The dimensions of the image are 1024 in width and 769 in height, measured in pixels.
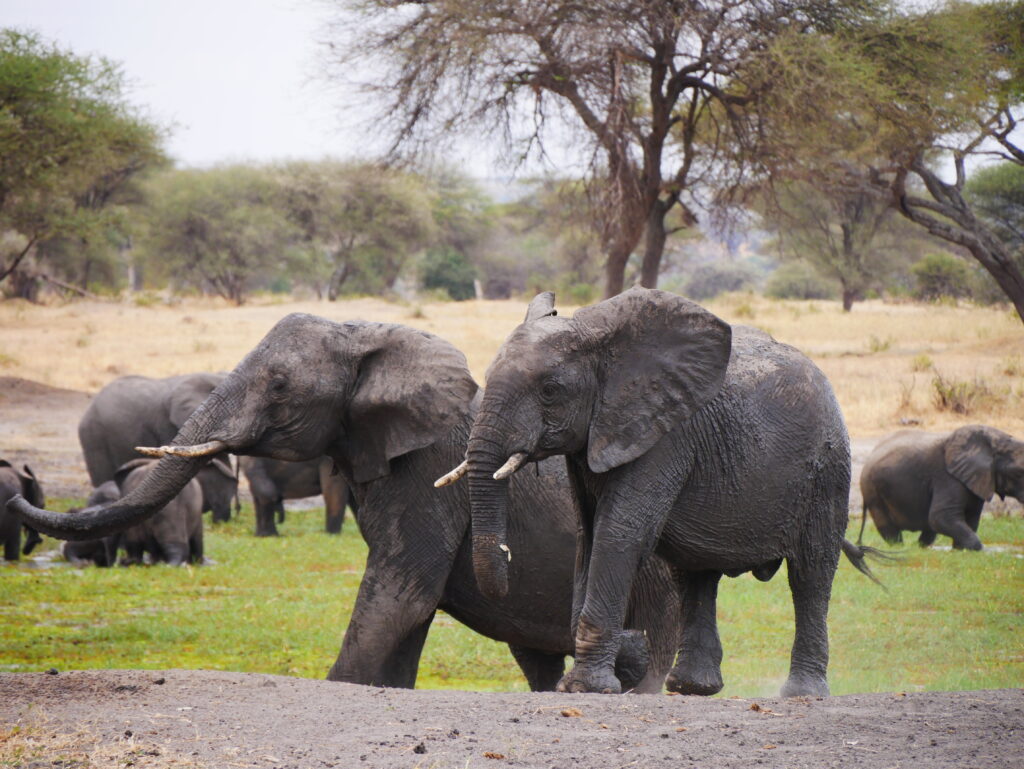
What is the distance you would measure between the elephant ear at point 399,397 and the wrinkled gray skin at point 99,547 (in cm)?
663

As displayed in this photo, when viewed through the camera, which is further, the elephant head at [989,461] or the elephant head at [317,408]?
the elephant head at [989,461]

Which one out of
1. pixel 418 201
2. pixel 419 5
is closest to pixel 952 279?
pixel 418 201

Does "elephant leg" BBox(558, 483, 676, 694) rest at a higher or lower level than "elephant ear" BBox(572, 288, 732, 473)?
lower

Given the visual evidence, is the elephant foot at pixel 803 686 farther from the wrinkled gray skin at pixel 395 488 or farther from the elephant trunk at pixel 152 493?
the elephant trunk at pixel 152 493

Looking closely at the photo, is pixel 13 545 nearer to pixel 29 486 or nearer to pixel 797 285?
pixel 29 486

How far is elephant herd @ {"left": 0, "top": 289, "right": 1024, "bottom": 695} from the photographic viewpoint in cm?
529

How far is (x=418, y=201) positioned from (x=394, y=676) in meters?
51.0

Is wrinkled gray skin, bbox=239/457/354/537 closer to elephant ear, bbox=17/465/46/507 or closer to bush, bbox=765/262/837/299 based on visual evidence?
elephant ear, bbox=17/465/46/507

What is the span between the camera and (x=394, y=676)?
20.1ft

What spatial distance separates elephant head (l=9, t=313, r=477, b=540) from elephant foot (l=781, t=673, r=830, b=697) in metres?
1.86

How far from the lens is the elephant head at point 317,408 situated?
605 cm

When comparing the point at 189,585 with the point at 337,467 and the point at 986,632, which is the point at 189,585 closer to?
the point at 337,467

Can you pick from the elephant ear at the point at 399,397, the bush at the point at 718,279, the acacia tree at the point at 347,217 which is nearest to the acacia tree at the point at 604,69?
the elephant ear at the point at 399,397

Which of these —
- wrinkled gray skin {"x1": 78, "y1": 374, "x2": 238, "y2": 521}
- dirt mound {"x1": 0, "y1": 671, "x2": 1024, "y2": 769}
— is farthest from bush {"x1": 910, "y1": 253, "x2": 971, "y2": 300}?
dirt mound {"x1": 0, "y1": 671, "x2": 1024, "y2": 769}
